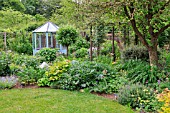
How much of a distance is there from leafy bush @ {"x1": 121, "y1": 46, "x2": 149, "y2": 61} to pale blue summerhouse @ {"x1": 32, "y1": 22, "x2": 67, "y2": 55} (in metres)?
5.61

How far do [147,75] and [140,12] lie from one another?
158 centimetres

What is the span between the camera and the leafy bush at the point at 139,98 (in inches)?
147

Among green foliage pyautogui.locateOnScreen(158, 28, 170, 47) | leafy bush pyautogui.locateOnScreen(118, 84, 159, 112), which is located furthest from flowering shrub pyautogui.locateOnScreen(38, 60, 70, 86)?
green foliage pyautogui.locateOnScreen(158, 28, 170, 47)

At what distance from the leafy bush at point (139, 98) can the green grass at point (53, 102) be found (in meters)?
0.18

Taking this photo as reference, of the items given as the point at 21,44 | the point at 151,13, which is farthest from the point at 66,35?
the point at 151,13

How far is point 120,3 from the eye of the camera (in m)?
4.57

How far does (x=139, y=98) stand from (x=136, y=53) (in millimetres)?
3255

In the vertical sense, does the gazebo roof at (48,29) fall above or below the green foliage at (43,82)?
above

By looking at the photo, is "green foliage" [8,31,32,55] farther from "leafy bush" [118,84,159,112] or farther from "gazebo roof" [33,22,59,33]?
"leafy bush" [118,84,159,112]

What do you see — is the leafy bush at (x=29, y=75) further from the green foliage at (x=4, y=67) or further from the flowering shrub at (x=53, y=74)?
the green foliage at (x=4, y=67)

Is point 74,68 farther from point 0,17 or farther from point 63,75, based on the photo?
point 0,17

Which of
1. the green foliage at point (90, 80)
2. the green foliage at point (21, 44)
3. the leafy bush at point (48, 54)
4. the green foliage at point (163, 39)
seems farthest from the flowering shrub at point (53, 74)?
the green foliage at point (21, 44)

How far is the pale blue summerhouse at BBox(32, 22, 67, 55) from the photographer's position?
11591 millimetres

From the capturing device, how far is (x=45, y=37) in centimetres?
1221
